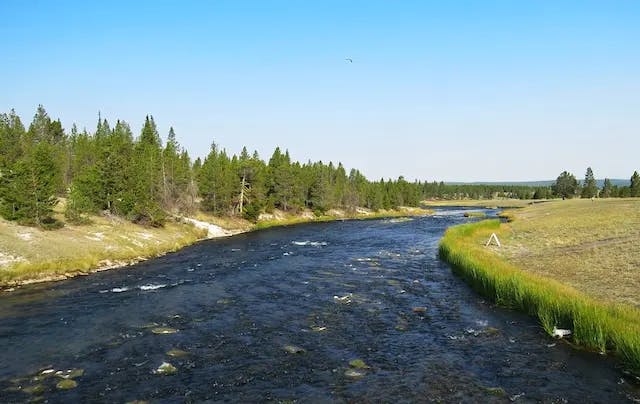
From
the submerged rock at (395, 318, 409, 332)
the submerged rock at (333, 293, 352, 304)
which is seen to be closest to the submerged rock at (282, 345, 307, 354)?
the submerged rock at (395, 318, 409, 332)

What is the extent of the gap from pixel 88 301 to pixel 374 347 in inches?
856

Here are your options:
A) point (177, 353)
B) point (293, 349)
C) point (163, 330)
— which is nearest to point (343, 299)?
point (293, 349)

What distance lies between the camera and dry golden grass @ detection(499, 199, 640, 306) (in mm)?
28703

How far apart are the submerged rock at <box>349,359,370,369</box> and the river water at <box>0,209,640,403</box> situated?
110mm

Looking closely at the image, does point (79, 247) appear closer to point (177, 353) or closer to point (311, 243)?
point (177, 353)

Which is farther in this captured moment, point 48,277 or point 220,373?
point 48,277

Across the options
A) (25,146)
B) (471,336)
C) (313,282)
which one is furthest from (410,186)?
(471,336)

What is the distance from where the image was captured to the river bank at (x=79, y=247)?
1554 inches

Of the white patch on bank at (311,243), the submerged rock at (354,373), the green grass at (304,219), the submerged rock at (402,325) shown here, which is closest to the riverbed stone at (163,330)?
the submerged rock at (354,373)

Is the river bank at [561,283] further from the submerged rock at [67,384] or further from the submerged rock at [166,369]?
the submerged rock at [67,384]

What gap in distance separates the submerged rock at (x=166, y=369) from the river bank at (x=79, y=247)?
76.2 ft

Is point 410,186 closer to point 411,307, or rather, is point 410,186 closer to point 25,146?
point 25,146

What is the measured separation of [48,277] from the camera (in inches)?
1570

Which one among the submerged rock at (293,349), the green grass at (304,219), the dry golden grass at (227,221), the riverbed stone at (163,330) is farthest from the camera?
the green grass at (304,219)
